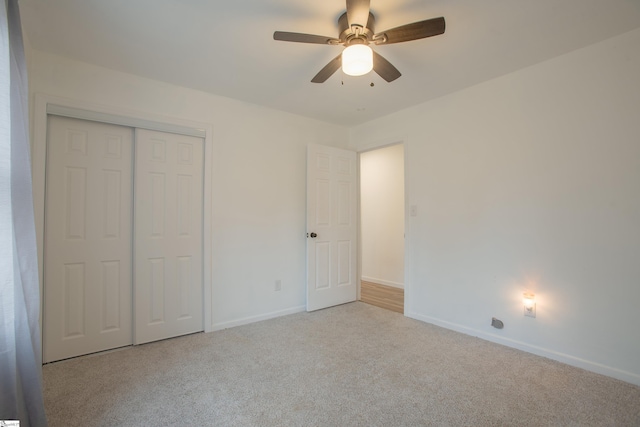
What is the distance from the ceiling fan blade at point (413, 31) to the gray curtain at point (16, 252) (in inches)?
70.4

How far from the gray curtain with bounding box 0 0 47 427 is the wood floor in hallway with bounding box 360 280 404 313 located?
3.29m

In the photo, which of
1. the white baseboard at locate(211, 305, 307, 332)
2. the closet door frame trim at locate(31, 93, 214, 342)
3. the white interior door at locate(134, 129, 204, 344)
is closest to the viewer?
the closet door frame trim at locate(31, 93, 214, 342)

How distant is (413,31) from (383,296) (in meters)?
3.50

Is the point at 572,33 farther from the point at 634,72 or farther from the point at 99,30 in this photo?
the point at 99,30

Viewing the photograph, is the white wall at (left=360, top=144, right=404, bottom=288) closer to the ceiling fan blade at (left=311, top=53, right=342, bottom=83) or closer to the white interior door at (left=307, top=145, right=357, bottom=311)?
the white interior door at (left=307, top=145, right=357, bottom=311)

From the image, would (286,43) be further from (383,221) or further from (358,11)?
(383,221)

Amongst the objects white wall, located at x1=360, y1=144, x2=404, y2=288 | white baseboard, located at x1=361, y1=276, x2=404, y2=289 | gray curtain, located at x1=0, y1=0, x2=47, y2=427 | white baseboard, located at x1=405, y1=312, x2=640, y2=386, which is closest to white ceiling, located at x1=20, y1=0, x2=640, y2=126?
gray curtain, located at x1=0, y1=0, x2=47, y2=427

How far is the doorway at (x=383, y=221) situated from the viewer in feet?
16.1

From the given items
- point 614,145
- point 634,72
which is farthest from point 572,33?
point 614,145

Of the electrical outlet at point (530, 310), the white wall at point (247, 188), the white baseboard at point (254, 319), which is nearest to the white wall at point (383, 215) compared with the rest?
the white wall at point (247, 188)

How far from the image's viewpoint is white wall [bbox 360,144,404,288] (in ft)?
16.2

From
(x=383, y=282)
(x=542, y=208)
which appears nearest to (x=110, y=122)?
(x=542, y=208)

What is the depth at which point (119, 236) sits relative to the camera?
2.65 metres

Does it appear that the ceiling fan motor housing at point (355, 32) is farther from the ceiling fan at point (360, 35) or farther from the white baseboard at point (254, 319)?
the white baseboard at point (254, 319)
